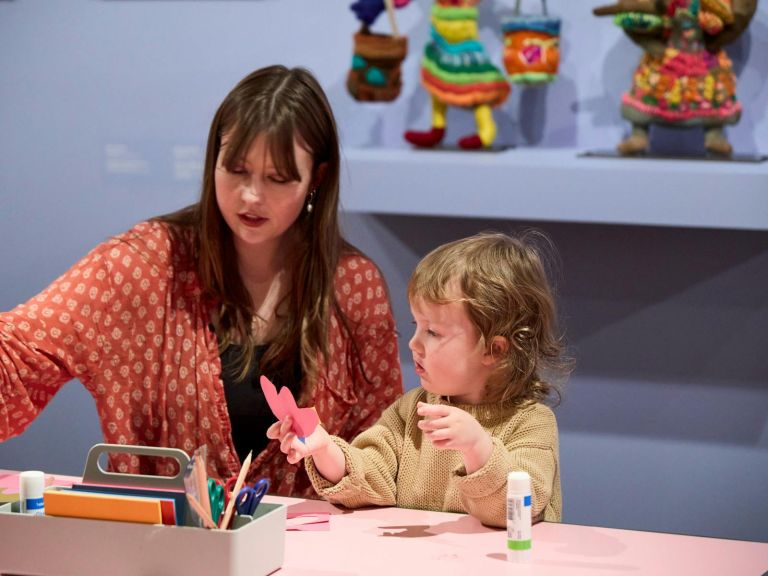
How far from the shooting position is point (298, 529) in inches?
50.8

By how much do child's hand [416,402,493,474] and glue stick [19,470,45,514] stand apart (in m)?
0.39

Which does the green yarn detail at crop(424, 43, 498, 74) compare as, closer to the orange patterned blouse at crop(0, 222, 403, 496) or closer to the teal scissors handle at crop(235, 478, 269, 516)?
the orange patterned blouse at crop(0, 222, 403, 496)

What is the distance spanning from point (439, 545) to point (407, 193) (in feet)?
3.45

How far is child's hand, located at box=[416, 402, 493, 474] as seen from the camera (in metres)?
1.23

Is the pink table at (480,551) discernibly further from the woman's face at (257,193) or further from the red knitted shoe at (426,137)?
the red knitted shoe at (426,137)

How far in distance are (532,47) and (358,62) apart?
33 cm

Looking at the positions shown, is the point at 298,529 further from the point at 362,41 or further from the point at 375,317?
the point at 362,41

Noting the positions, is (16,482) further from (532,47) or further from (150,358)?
(532,47)

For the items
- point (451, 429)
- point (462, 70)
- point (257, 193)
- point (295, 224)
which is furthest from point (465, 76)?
point (451, 429)

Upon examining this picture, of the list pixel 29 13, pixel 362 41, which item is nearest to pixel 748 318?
pixel 362 41

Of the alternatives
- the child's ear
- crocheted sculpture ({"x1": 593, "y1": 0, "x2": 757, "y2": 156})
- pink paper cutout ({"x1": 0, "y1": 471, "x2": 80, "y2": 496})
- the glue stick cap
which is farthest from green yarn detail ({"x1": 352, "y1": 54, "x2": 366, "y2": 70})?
the glue stick cap

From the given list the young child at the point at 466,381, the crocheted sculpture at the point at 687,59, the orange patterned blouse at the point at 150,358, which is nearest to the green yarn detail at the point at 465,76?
the crocheted sculpture at the point at 687,59

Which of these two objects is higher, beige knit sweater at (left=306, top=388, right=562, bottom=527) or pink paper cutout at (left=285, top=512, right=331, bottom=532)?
beige knit sweater at (left=306, top=388, right=562, bottom=527)

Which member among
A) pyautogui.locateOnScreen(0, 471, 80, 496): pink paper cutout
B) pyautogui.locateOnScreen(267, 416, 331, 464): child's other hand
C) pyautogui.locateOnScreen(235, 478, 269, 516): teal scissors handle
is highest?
pyautogui.locateOnScreen(267, 416, 331, 464): child's other hand
